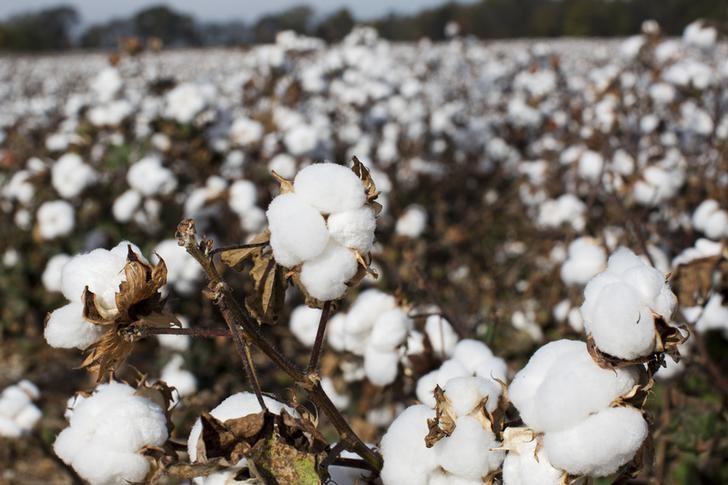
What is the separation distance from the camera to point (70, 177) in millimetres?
5215

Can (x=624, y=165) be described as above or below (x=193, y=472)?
below

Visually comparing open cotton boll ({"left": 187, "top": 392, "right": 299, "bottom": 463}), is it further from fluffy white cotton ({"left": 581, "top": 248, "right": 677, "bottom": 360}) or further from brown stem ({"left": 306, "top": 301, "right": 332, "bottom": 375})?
fluffy white cotton ({"left": 581, "top": 248, "right": 677, "bottom": 360})

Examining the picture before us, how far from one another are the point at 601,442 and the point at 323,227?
1.65ft

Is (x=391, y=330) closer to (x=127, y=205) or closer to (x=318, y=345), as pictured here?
(x=318, y=345)

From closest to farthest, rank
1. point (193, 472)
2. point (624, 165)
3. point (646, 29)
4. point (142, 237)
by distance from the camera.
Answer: point (193, 472), point (624, 165), point (142, 237), point (646, 29)

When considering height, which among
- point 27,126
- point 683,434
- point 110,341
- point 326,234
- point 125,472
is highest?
point 326,234

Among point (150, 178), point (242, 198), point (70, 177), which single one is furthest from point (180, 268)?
point (70, 177)

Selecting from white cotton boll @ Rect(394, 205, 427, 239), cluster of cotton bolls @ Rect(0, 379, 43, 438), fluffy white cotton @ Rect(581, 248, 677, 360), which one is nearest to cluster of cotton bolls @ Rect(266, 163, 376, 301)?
fluffy white cotton @ Rect(581, 248, 677, 360)

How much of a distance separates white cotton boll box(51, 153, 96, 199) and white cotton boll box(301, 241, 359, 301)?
4.42 meters

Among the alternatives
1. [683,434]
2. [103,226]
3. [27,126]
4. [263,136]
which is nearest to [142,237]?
[103,226]

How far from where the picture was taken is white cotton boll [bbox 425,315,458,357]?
2125 millimetres

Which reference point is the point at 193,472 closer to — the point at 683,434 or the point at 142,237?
the point at 683,434

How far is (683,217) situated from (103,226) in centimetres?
394

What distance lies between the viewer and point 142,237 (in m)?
5.35
